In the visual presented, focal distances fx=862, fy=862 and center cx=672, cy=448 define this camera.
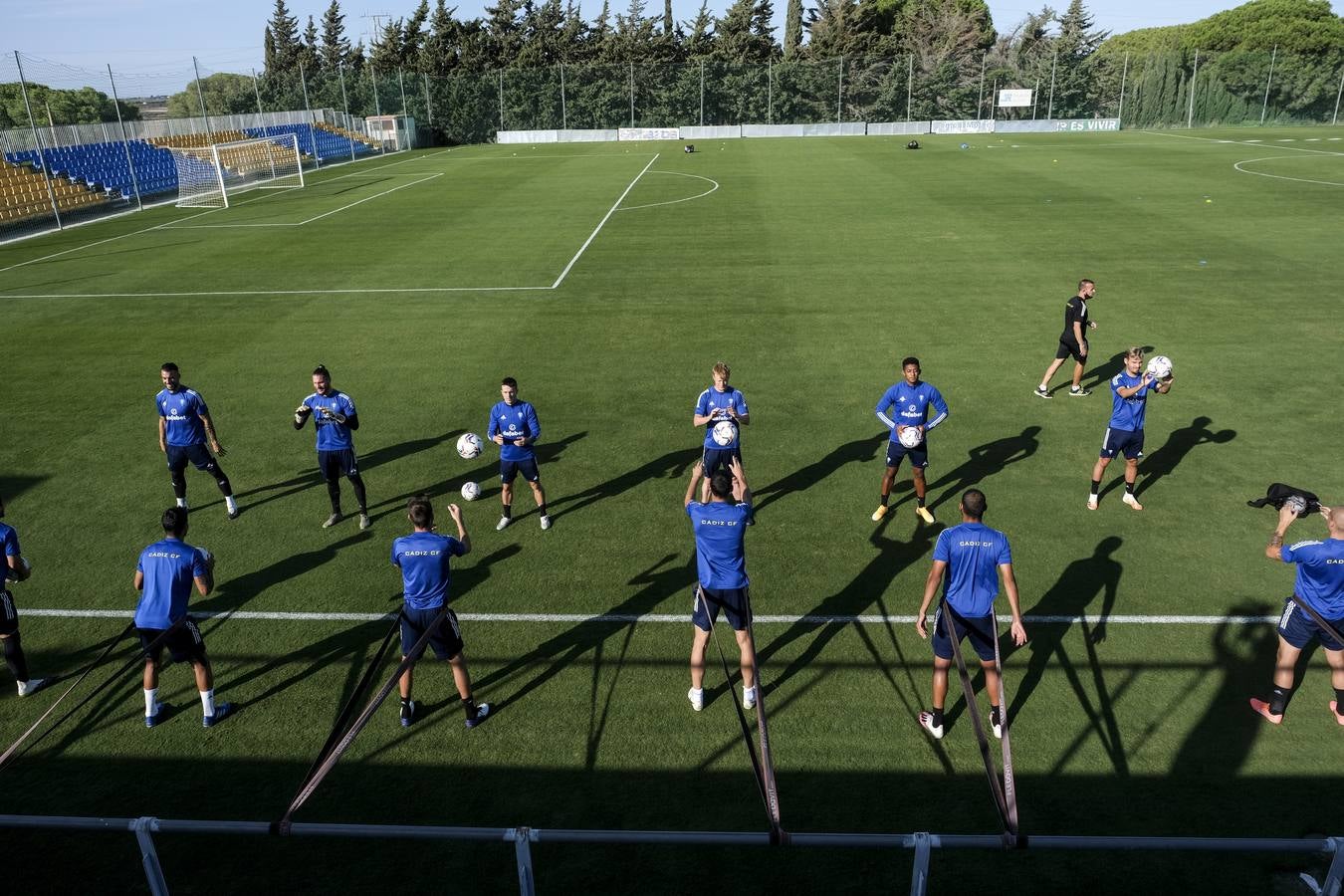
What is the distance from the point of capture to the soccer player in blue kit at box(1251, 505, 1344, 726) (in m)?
6.61

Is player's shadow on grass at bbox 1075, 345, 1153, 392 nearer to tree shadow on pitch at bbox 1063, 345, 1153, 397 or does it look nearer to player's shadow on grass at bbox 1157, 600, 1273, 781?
tree shadow on pitch at bbox 1063, 345, 1153, 397

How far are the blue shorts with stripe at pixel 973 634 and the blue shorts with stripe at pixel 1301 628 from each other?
2454 millimetres

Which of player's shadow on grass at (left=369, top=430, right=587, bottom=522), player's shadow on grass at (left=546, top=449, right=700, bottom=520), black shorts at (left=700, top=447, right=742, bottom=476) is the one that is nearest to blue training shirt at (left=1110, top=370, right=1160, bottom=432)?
black shorts at (left=700, top=447, right=742, bottom=476)

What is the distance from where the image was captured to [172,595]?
7000 millimetres

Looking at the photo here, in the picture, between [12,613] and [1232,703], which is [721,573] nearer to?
[1232,703]

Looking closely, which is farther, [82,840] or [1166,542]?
[1166,542]

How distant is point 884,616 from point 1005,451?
190 inches

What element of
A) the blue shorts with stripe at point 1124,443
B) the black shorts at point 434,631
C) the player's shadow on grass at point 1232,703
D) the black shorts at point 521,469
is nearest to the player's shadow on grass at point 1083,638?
the player's shadow on grass at point 1232,703

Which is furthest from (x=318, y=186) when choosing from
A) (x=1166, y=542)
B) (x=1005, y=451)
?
(x=1166, y=542)

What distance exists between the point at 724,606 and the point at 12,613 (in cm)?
622

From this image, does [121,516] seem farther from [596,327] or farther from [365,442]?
[596,327]

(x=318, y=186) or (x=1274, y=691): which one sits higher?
(x=318, y=186)

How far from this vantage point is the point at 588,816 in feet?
20.5

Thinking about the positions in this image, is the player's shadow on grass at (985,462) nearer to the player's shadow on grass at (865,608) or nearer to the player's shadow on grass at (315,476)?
the player's shadow on grass at (865,608)
